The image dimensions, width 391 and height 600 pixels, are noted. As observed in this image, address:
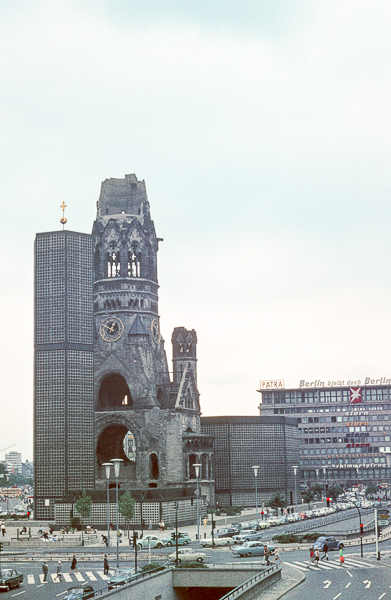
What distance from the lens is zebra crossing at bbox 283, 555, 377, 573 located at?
68.1 meters

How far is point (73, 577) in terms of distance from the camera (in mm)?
68375

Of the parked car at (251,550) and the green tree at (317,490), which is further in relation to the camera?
the green tree at (317,490)

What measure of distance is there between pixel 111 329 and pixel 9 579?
83.5 meters

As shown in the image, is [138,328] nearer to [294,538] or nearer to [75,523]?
[75,523]

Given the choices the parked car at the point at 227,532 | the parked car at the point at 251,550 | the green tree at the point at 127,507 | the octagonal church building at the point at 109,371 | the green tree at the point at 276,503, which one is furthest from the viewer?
the green tree at the point at 276,503

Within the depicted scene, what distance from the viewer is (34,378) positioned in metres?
136

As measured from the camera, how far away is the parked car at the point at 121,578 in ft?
180

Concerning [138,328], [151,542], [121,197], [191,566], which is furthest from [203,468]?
[191,566]

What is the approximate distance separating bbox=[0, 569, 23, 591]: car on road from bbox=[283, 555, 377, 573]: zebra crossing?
2201cm

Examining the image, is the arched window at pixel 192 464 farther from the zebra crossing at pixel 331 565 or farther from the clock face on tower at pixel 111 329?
the zebra crossing at pixel 331 565

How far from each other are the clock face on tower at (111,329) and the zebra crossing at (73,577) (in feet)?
246

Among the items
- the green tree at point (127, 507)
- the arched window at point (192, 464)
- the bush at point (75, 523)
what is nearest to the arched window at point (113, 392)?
the arched window at point (192, 464)

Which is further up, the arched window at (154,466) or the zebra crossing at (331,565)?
the arched window at (154,466)

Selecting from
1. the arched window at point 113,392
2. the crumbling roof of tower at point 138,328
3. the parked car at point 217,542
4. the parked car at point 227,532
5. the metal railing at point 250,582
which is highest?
the crumbling roof of tower at point 138,328
